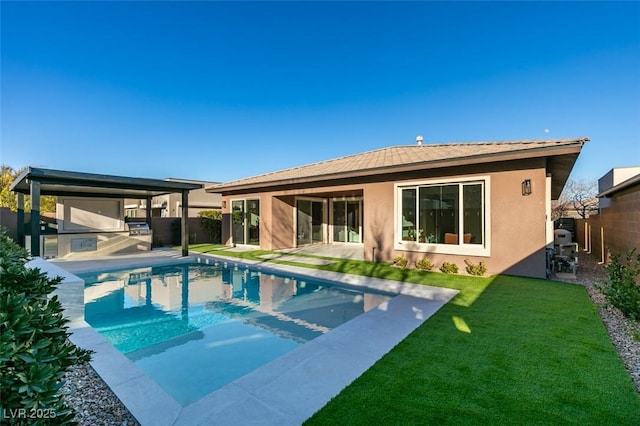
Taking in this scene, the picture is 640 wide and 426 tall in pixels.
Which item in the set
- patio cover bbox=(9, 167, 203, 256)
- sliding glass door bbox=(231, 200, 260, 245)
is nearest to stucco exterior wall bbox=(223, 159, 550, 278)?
sliding glass door bbox=(231, 200, 260, 245)

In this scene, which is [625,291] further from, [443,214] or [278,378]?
[278,378]

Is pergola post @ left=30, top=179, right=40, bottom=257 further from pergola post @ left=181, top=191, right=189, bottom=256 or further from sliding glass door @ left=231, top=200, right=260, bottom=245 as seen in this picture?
sliding glass door @ left=231, top=200, right=260, bottom=245

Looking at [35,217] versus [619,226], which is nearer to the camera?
[619,226]

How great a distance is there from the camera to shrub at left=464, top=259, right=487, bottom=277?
9.49 m

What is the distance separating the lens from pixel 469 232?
33.2ft

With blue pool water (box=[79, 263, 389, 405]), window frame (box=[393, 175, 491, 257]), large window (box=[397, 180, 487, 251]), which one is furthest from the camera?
large window (box=[397, 180, 487, 251])

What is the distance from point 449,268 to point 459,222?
5.31 ft

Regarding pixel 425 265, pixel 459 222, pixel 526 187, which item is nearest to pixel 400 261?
pixel 425 265

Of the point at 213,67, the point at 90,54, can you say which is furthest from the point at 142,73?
the point at 213,67

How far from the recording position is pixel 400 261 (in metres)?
11.2

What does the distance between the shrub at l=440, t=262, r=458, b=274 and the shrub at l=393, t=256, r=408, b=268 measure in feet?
4.41

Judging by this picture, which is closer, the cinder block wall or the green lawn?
the green lawn

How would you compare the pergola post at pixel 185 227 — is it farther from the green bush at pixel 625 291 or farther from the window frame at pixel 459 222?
the green bush at pixel 625 291

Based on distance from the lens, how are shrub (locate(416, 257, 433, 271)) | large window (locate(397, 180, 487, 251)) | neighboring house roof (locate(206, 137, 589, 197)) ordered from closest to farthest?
neighboring house roof (locate(206, 137, 589, 197)), large window (locate(397, 180, 487, 251)), shrub (locate(416, 257, 433, 271))
